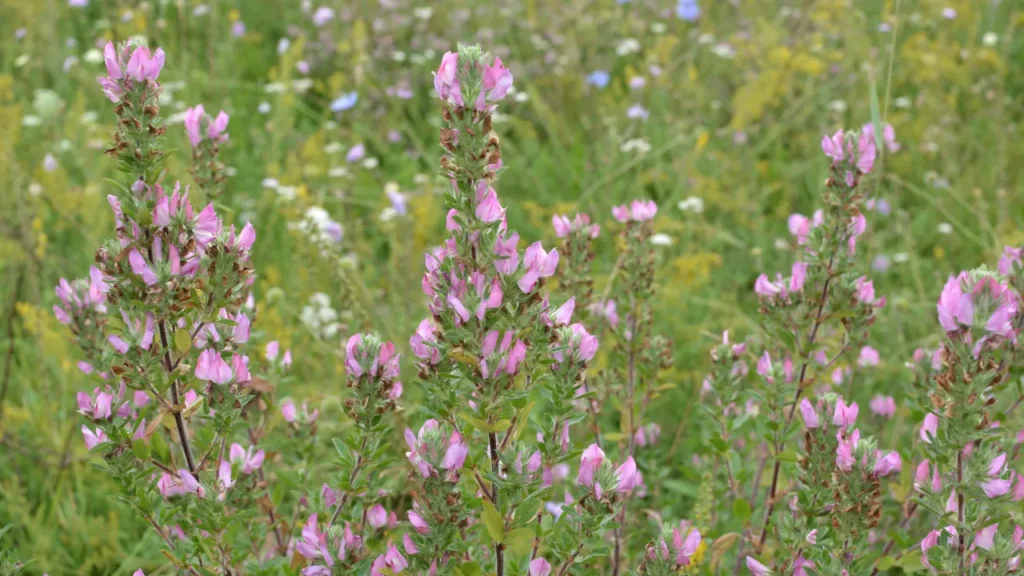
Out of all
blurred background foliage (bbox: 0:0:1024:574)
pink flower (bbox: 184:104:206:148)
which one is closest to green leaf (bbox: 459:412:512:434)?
pink flower (bbox: 184:104:206:148)

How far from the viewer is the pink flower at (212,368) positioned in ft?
4.58

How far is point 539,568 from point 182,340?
61 cm

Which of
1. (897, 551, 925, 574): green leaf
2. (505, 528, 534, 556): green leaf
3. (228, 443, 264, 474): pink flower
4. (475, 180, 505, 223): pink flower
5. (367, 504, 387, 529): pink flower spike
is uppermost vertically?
(475, 180, 505, 223): pink flower

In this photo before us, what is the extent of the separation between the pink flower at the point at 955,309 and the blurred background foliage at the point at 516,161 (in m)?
0.94

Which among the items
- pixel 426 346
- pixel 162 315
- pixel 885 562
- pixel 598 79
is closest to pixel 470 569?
pixel 426 346

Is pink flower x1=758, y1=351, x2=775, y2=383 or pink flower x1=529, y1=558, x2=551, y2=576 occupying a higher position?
pink flower x1=529, y1=558, x2=551, y2=576

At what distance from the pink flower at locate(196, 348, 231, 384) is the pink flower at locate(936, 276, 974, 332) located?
1.01m

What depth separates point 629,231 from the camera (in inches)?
78.9

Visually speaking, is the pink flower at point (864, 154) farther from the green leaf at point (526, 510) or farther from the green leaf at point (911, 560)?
the green leaf at point (526, 510)

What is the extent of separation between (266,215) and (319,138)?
458mm

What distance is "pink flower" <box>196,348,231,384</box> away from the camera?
140 centimetres

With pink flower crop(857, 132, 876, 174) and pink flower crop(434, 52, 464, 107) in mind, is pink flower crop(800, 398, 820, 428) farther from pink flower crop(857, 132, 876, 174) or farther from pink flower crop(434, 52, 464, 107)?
pink flower crop(434, 52, 464, 107)

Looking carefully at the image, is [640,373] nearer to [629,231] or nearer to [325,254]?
[629,231]

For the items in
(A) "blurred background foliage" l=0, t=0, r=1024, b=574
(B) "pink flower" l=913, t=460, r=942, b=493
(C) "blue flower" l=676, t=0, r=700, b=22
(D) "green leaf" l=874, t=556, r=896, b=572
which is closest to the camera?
(B) "pink flower" l=913, t=460, r=942, b=493
